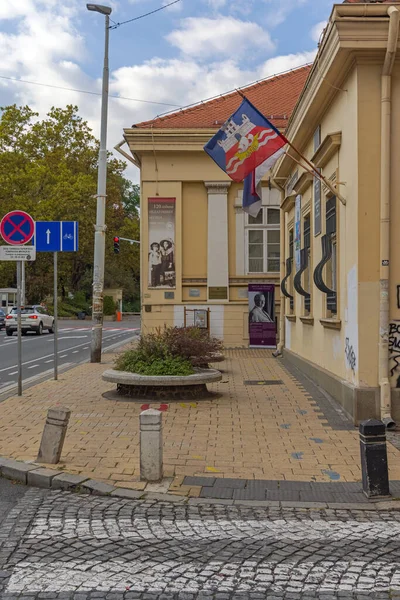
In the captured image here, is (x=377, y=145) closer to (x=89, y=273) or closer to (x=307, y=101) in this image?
(x=307, y=101)

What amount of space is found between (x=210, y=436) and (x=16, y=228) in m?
5.56

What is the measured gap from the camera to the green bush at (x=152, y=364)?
10.9 metres

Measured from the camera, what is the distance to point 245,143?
1064 centimetres

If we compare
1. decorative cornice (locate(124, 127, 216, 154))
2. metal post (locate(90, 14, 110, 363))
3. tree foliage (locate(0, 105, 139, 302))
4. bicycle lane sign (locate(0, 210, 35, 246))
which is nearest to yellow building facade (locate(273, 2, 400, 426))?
bicycle lane sign (locate(0, 210, 35, 246))

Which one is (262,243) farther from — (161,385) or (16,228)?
(161,385)

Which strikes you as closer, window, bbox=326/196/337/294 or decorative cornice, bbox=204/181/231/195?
window, bbox=326/196/337/294


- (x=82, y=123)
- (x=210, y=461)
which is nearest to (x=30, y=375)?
(x=210, y=461)

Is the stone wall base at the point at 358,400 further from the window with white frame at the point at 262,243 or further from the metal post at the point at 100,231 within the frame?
the window with white frame at the point at 262,243

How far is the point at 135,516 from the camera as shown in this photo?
539 centimetres

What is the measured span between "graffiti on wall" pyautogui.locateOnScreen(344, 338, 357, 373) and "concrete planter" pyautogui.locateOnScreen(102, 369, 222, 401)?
2199mm

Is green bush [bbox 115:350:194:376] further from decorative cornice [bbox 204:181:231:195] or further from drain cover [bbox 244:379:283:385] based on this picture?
decorative cornice [bbox 204:181:231:195]

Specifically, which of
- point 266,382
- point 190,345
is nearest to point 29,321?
point 266,382

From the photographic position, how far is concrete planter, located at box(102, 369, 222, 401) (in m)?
10.6

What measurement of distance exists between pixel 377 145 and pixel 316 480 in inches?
199
